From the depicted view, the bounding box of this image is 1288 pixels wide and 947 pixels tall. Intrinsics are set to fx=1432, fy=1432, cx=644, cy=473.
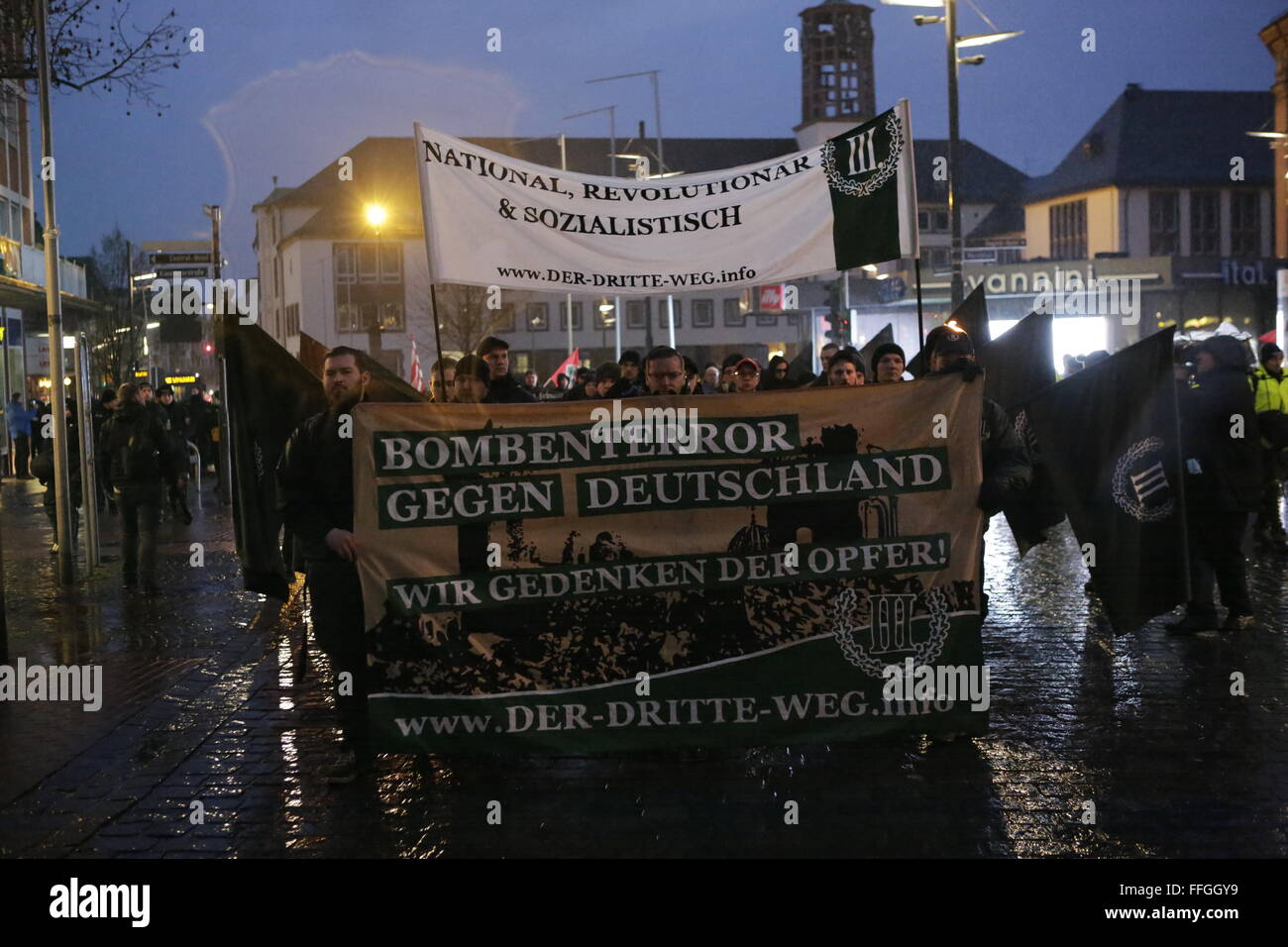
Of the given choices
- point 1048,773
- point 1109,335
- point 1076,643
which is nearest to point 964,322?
point 1076,643

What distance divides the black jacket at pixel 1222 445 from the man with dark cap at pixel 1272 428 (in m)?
3.00

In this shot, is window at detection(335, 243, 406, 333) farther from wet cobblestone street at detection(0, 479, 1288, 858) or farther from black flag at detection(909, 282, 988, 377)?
wet cobblestone street at detection(0, 479, 1288, 858)

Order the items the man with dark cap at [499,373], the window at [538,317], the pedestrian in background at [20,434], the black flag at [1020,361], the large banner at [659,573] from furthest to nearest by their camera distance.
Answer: the window at [538,317]
the pedestrian in background at [20,434]
the black flag at [1020,361]
the man with dark cap at [499,373]
the large banner at [659,573]

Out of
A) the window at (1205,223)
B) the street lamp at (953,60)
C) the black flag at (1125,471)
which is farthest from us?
the window at (1205,223)

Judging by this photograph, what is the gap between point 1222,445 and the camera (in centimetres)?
971

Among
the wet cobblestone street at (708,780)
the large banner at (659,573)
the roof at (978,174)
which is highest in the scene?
the roof at (978,174)

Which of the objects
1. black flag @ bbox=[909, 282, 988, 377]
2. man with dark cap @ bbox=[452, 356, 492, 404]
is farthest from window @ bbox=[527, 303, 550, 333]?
man with dark cap @ bbox=[452, 356, 492, 404]

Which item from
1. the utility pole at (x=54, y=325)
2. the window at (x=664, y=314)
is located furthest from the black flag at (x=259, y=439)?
the window at (x=664, y=314)

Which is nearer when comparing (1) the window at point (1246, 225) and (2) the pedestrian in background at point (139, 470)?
(2) the pedestrian in background at point (139, 470)

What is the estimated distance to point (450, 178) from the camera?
7270mm

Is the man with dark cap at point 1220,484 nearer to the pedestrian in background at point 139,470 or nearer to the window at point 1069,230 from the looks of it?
the pedestrian in background at point 139,470

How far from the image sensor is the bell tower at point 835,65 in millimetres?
93250

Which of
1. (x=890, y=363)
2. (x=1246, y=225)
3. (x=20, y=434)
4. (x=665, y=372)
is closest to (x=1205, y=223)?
(x=1246, y=225)

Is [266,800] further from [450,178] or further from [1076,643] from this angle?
[1076,643]
